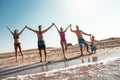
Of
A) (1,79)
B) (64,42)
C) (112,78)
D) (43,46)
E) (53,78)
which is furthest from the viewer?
(64,42)

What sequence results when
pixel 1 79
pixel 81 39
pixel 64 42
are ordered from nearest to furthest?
pixel 1 79, pixel 64 42, pixel 81 39

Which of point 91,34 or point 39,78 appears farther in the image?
point 91,34

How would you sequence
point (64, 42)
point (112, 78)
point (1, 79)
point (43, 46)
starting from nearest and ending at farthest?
point (112, 78) → point (1, 79) → point (43, 46) → point (64, 42)

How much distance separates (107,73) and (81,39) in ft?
30.9

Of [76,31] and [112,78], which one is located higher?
[76,31]

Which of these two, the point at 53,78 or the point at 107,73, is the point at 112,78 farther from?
the point at 53,78

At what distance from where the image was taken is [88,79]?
23.2 ft

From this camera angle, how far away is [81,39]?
17062mm

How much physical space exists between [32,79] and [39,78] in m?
0.23

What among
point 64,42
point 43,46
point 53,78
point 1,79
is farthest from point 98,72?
point 64,42

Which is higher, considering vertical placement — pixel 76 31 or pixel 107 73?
pixel 76 31

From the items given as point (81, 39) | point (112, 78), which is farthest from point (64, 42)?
point (112, 78)

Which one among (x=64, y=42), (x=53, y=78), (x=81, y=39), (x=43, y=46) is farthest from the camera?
(x=81, y=39)

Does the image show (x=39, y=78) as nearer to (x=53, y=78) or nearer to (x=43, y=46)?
(x=53, y=78)
